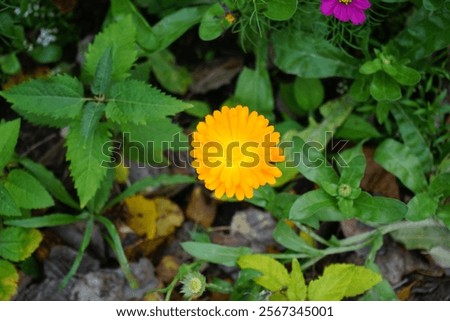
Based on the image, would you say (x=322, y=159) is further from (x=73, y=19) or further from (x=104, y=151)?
(x=73, y=19)

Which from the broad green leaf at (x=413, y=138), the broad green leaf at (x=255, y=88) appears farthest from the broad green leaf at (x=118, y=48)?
the broad green leaf at (x=413, y=138)

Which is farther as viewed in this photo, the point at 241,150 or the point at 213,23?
the point at 213,23

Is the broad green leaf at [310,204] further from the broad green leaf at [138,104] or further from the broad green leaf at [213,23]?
the broad green leaf at [213,23]

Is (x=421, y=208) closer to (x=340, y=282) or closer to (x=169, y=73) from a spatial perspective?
(x=340, y=282)

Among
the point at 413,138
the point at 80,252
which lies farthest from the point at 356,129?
the point at 80,252

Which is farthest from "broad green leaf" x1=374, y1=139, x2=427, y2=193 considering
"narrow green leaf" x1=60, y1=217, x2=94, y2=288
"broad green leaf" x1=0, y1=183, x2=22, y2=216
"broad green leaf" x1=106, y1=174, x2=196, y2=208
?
"broad green leaf" x1=0, y1=183, x2=22, y2=216
